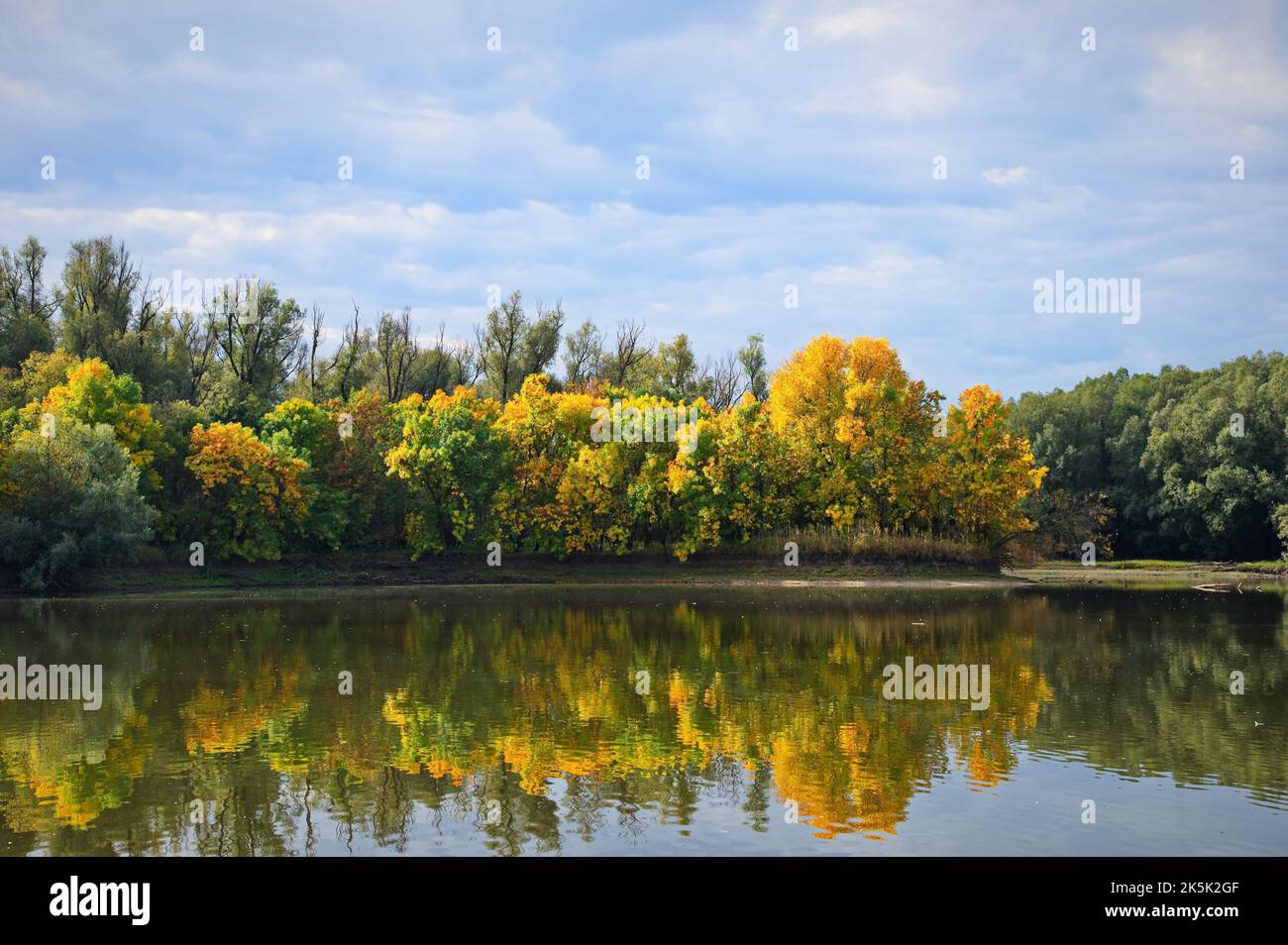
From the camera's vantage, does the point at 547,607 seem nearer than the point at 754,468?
Yes

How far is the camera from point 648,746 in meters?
18.1

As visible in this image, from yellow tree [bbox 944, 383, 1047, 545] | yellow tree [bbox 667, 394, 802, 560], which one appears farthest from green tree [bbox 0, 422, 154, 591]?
yellow tree [bbox 944, 383, 1047, 545]

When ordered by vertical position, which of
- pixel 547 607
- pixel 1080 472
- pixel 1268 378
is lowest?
pixel 547 607

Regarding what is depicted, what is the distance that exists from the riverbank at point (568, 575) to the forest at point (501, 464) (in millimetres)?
1270

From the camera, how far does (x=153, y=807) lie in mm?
14523

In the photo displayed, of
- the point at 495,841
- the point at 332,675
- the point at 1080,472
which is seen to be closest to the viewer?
the point at 495,841

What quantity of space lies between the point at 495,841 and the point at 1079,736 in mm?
10738

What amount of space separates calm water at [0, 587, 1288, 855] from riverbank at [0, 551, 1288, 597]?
966 inches

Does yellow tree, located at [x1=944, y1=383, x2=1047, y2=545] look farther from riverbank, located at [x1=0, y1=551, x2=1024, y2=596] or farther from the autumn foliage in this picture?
riverbank, located at [x1=0, y1=551, x2=1024, y2=596]

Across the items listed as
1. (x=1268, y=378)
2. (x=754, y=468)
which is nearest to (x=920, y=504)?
(x=754, y=468)

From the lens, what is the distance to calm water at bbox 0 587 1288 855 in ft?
43.8

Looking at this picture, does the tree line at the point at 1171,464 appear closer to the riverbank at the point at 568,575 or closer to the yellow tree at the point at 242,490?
the riverbank at the point at 568,575

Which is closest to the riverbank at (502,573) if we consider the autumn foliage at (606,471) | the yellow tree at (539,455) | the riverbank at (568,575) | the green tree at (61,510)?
the riverbank at (568,575)

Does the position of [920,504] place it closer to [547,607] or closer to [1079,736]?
[547,607]
